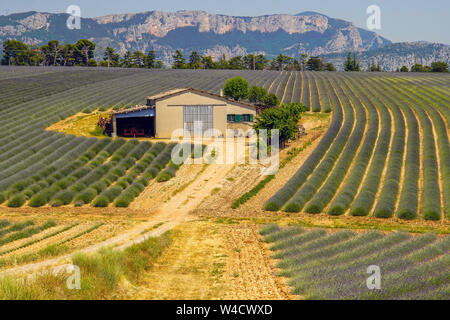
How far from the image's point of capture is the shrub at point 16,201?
98.3ft

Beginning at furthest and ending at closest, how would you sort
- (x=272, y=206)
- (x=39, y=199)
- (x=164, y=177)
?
(x=164, y=177), (x=39, y=199), (x=272, y=206)

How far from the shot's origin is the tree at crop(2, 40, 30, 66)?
464ft

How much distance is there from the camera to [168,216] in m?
27.7

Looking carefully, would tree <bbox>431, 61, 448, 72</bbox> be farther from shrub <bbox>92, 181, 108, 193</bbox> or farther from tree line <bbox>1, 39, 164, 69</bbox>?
shrub <bbox>92, 181, 108, 193</bbox>

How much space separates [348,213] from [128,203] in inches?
501

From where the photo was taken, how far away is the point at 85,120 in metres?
50.6

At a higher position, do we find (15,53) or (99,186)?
(15,53)

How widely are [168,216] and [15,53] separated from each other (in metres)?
132

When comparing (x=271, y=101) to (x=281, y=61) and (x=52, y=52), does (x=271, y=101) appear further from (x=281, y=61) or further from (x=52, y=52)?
(x=281, y=61)

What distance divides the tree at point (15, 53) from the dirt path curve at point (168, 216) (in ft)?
399

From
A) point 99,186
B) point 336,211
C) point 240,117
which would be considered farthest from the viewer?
point 240,117

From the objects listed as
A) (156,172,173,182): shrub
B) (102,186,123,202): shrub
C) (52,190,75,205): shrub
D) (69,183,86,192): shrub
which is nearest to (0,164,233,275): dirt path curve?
(156,172,173,182): shrub

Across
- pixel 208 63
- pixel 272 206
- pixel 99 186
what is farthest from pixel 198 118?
pixel 208 63

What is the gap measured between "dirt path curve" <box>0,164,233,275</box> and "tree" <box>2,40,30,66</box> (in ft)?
399
